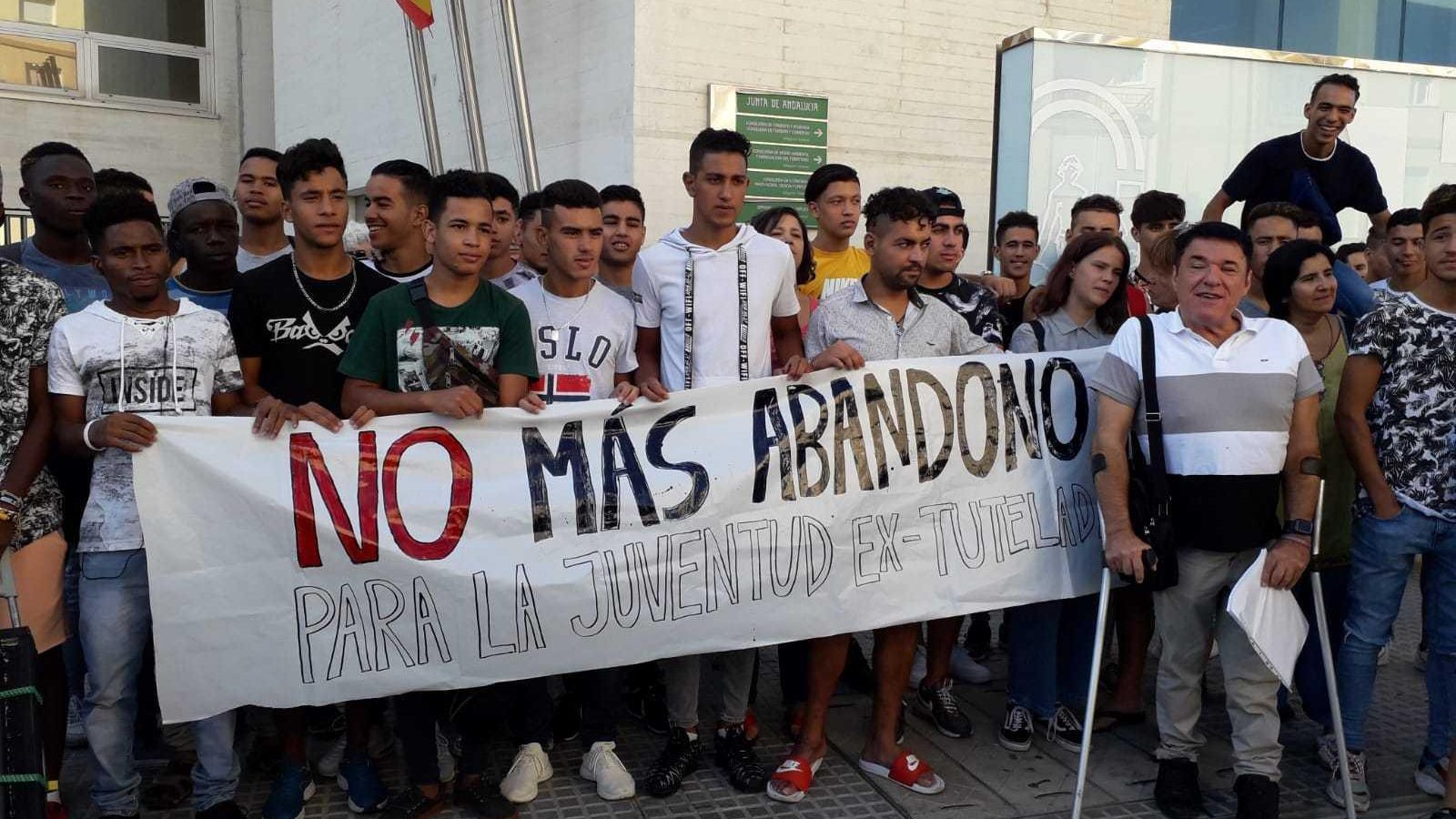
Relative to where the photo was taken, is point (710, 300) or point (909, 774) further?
point (710, 300)

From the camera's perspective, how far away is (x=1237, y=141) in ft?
29.5

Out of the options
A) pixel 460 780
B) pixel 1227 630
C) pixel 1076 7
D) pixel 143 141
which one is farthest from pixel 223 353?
pixel 143 141

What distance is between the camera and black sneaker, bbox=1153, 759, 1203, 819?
3967mm

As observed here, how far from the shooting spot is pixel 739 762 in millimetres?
4160

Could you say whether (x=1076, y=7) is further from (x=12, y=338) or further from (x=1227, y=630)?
(x=12, y=338)

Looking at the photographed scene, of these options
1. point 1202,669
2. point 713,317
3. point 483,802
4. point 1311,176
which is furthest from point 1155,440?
point 1311,176

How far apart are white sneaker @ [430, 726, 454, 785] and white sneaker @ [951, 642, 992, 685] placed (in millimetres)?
2407

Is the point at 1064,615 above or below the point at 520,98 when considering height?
below

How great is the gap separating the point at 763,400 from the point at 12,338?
2.46 metres

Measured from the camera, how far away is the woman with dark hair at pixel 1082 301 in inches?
184

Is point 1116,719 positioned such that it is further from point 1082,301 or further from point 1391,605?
point 1082,301

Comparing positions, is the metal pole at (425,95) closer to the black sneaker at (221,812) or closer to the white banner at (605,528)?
the white banner at (605,528)

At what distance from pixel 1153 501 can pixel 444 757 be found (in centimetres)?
269

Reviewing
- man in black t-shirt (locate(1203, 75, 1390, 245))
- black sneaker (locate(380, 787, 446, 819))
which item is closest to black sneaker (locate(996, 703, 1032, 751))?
black sneaker (locate(380, 787, 446, 819))
